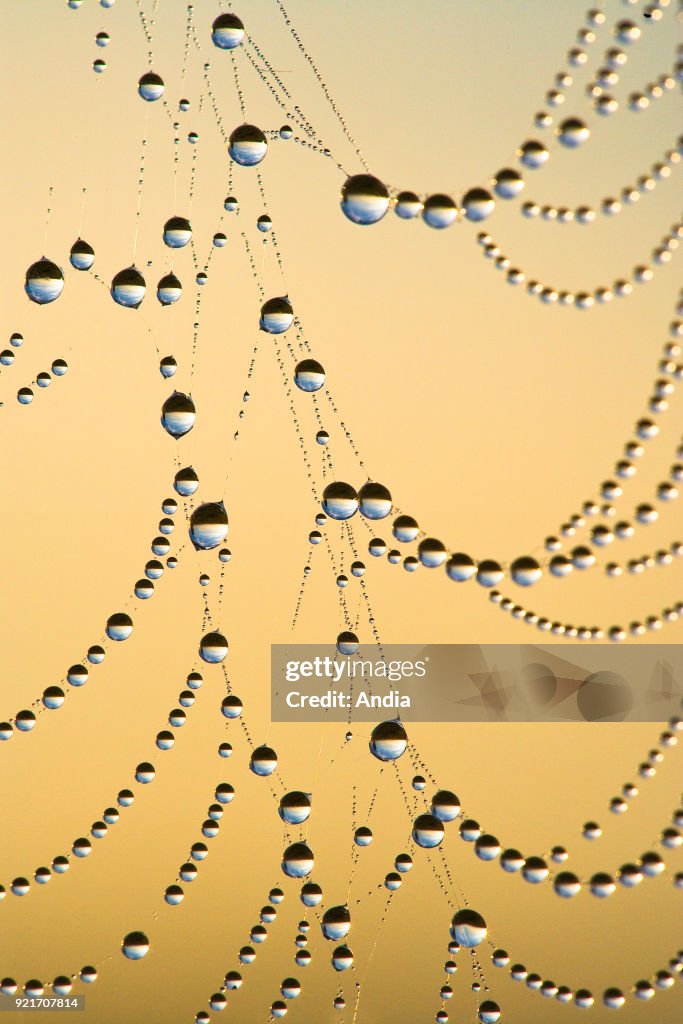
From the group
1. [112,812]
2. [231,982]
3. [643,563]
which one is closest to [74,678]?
[112,812]

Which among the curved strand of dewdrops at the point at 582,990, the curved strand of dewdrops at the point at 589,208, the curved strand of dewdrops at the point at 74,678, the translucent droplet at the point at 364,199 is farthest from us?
the curved strand of dewdrops at the point at 74,678

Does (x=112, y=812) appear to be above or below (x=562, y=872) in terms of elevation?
above

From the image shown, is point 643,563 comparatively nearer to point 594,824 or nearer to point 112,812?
point 594,824

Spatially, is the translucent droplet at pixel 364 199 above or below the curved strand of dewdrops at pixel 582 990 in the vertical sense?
above

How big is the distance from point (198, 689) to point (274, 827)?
215mm

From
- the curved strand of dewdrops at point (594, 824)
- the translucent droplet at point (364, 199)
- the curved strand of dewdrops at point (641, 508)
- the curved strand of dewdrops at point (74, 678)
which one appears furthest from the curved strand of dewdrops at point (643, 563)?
the curved strand of dewdrops at point (74, 678)

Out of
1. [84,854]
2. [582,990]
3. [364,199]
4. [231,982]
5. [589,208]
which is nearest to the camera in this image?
[364,199]

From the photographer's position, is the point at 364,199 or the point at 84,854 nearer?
the point at 364,199

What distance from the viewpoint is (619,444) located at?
1.35m

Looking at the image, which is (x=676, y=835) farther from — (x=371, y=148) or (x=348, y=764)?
(x=371, y=148)

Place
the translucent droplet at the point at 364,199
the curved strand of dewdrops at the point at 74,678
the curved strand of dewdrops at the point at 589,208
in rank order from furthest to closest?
the curved strand of dewdrops at the point at 74,678 → the curved strand of dewdrops at the point at 589,208 → the translucent droplet at the point at 364,199

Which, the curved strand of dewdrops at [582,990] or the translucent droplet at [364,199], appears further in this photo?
the curved strand of dewdrops at [582,990]

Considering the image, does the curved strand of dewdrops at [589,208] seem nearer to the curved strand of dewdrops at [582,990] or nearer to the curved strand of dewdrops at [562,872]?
the curved strand of dewdrops at [562,872]

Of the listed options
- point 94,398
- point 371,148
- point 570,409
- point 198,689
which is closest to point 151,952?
point 198,689
